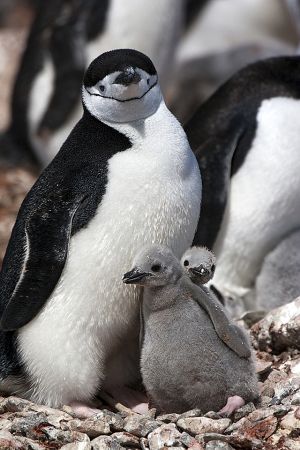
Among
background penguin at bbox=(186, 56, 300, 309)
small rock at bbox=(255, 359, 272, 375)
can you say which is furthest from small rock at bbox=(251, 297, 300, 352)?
background penguin at bbox=(186, 56, 300, 309)

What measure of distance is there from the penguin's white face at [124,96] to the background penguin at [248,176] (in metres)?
1.17

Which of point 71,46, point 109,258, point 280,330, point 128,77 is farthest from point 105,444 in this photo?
point 71,46

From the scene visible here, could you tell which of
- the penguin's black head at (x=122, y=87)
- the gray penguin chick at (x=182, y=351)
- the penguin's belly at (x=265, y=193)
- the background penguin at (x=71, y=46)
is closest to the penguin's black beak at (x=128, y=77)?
the penguin's black head at (x=122, y=87)

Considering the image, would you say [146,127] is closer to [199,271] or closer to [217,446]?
[199,271]

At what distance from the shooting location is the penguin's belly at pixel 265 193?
5426 mm

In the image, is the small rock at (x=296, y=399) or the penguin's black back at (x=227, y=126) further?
the penguin's black back at (x=227, y=126)

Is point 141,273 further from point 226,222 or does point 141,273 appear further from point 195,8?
point 195,8

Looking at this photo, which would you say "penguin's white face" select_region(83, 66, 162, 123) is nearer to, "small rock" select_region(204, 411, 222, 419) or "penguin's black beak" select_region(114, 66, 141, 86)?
"penguin's black beak" select_region(114, 66, 141, 86)

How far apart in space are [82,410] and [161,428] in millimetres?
467

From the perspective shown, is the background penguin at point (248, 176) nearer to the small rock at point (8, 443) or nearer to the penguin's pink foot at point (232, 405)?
the penguin's pink foot at point (232, 405)

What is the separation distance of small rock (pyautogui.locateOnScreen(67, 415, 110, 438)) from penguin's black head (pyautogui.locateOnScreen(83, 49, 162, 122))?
105 centimetres

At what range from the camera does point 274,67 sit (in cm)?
569

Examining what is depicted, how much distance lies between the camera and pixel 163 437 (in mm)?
3846

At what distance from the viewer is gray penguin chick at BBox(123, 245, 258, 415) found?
157 inches
